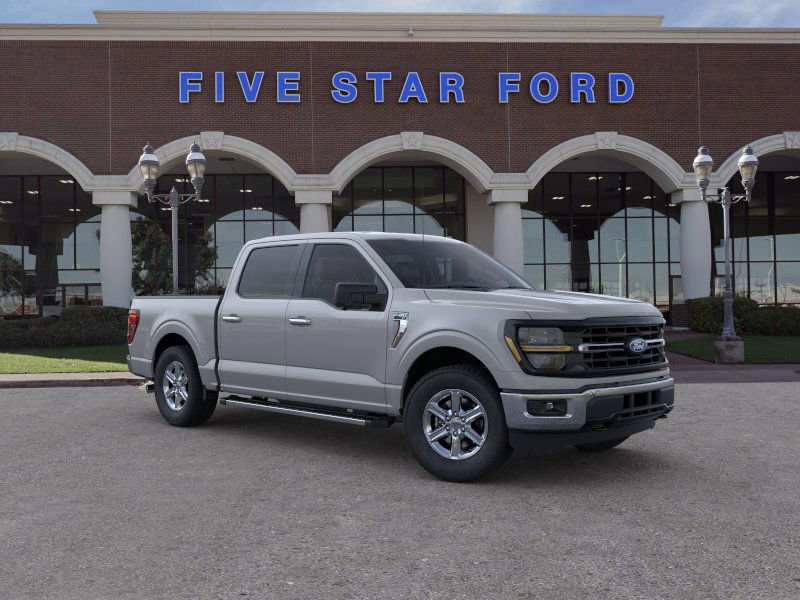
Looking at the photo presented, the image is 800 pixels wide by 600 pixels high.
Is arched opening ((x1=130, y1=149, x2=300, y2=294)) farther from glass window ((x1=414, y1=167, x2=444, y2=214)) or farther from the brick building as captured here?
glass window ((x1=414, y1=167, x2=444, y2=214))

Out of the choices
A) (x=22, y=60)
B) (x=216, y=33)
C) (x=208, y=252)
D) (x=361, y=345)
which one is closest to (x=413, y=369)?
(x=361, y=345)

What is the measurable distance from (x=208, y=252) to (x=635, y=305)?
2674cm

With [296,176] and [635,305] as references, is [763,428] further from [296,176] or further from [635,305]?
[296,176]

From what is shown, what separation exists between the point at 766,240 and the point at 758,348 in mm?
16328

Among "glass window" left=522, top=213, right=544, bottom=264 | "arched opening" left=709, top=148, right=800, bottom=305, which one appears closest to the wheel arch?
"glass window" left=522, top=213, right=544, bottom=264

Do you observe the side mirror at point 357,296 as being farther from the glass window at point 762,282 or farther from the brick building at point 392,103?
the glass window at point 762,282

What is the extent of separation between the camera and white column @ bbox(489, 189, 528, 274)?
24688 mm

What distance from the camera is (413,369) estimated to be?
621cm

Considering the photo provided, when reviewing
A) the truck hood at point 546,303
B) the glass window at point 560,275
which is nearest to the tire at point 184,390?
the truck hood at point 546,303

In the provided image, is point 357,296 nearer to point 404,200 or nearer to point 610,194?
point 404,200

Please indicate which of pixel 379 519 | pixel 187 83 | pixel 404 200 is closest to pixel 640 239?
pixel 404 200

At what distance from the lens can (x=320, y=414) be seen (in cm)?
676

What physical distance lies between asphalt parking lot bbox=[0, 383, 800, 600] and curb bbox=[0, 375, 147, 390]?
5.36 m

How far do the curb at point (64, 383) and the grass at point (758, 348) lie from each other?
13065 millimetres
